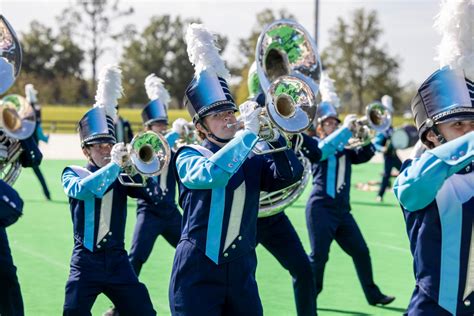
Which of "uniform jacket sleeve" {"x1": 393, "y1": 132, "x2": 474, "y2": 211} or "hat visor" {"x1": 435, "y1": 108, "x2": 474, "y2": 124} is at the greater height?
"hat visor" {"x1": 435, "y1": 108, "x2": 474, "y2": 124}

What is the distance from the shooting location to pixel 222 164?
3.99 metres

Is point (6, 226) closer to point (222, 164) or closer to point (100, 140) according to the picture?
point (100, 140)

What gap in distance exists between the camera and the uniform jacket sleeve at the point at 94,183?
511 centimetres

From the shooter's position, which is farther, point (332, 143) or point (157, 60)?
point (157, 60)

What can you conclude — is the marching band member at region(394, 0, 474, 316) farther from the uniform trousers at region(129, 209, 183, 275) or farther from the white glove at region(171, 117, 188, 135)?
the white glove at region(171, 117, 188, 135)

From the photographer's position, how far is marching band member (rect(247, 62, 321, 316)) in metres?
6.11

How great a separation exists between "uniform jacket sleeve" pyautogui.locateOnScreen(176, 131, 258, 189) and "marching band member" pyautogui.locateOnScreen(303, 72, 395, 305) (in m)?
3.22

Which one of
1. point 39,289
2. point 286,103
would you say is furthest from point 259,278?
point 286,103

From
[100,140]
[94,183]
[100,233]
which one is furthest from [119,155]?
[100,233]

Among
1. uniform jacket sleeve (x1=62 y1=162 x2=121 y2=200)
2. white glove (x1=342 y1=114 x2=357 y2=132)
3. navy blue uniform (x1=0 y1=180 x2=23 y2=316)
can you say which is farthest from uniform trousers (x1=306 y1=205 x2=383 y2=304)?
navy blue uniform (x1=0 y1=180 x2=23 y2=316)

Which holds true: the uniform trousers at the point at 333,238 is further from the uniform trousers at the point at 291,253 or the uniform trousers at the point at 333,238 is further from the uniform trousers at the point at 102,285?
the uniform trousers at the point at 102,285

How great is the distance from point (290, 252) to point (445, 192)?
2.70m

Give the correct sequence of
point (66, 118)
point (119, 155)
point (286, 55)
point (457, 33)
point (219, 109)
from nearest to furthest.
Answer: point (457, 33) → point (219, 109) → point (119, 155) → point (286, 55) → point (66, 118)

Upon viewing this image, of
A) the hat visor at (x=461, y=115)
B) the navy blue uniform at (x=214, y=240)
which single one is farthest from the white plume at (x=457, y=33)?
the navy blue uniform at (x=214, y=240)
